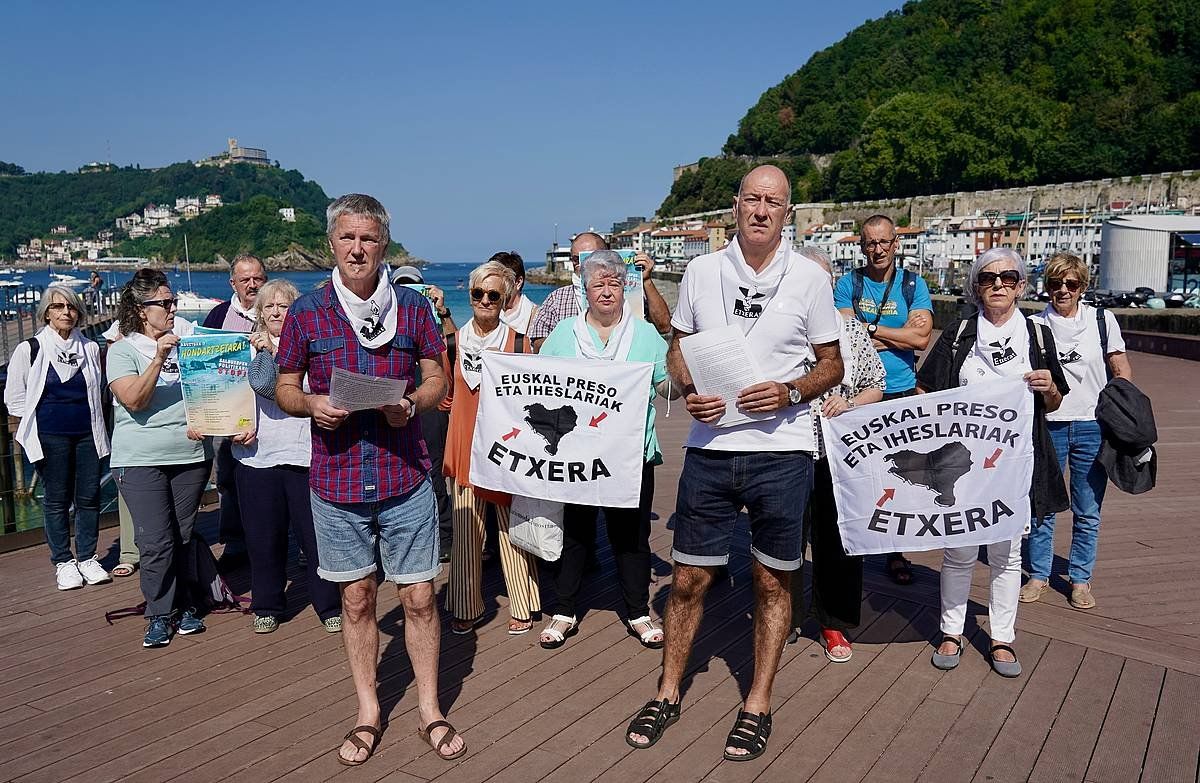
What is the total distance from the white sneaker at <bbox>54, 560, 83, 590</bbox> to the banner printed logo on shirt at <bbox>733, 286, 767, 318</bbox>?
4.59m

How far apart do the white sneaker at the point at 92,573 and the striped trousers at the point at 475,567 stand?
2438mm

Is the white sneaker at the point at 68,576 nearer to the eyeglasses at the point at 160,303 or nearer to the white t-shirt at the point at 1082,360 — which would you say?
the eyeglasses at the point at 160,303

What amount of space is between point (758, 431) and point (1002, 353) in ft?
5.62

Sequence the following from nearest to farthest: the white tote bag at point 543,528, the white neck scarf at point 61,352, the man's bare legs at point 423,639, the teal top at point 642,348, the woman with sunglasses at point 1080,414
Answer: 1. the man's bare legs at point 423,639
2. the teal top at point 642,348
3. the white tote bag at point 543,528
4. the woman with sunglasses at point 1080,414
5. the white neck scarf at point 61,352

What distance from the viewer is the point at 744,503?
11.8 feet

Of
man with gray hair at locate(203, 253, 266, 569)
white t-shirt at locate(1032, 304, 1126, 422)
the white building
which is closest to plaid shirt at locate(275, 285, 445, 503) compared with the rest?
man with gray hair at locate(203, 253, 266, 569)

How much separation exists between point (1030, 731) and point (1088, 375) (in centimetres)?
229

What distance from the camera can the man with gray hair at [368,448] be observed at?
3.29 m

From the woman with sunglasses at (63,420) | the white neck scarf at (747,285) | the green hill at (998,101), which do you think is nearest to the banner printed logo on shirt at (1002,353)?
the white neck scarf at (747,285)

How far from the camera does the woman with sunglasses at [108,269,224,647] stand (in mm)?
4727

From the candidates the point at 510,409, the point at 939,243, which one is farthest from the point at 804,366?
the point at 939,243

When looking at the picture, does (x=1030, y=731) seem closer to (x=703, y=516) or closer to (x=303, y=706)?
(x=703, y=516)

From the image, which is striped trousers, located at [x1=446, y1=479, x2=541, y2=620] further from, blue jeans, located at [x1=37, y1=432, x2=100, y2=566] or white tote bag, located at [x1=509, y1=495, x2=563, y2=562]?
blue jeans, located at [x1=37, y1=432, x2=100, y2=566]

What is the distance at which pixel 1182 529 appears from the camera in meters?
6.57
